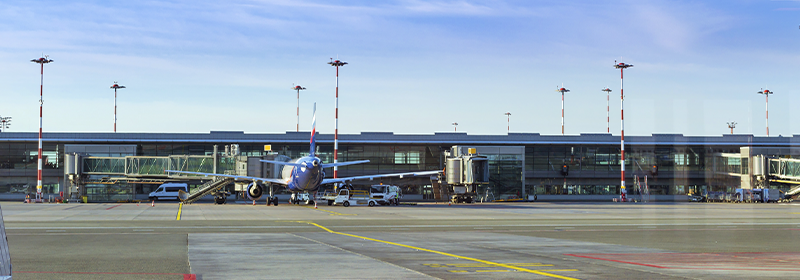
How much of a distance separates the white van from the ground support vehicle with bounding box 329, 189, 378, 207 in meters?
33.3

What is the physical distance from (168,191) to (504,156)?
151 ft

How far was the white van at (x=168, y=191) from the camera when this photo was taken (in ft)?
294

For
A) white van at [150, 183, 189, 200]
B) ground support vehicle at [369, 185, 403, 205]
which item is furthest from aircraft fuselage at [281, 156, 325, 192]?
white van at [150, 183, 189, 200]

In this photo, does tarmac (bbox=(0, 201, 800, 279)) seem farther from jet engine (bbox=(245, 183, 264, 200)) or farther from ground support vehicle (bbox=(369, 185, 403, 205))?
jet engine (bbox=(245, 183, 264, 200))

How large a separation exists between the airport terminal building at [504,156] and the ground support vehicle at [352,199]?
27.9 m

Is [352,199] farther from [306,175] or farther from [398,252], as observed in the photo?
[398,252]

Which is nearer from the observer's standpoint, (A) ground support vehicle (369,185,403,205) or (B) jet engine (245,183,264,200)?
(A) ground support vehicle (369,185,403,205)

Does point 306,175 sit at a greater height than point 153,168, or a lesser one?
lesser

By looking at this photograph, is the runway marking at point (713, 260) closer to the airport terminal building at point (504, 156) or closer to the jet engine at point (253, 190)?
the jet engine at point (253, 190)

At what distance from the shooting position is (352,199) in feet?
212

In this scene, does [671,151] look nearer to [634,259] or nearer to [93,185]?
[93,185]

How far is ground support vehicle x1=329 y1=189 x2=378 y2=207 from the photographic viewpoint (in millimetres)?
63719

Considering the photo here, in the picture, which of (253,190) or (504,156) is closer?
(253,190)

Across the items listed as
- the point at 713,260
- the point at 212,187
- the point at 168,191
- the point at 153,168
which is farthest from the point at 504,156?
the point at 713,260
